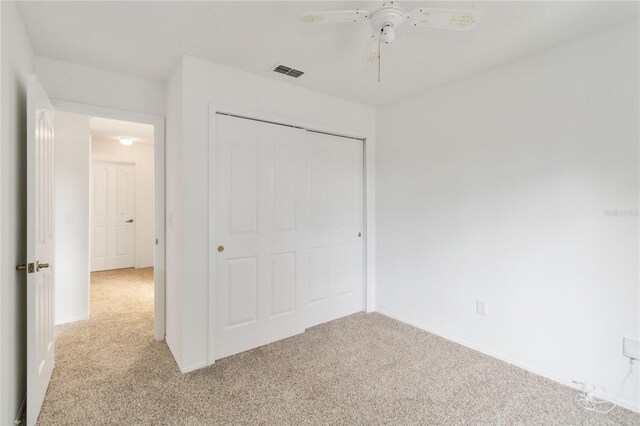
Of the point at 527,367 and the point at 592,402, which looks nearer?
the point at 592,402

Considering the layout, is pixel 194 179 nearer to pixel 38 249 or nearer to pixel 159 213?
pixel 159 213

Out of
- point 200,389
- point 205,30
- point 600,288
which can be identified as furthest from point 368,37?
point 200,389

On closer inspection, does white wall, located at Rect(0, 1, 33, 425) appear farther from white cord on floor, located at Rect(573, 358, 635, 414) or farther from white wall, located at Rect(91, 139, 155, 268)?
white wall, located at Rect(91, 139, 155, 268)

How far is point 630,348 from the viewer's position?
193 cm

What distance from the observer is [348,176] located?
11.4 feet

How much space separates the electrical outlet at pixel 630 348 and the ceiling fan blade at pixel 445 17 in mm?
2129

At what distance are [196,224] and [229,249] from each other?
13.9 inches

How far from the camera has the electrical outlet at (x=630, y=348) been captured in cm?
190

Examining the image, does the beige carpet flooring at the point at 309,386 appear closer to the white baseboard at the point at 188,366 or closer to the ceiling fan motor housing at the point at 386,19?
the white baseboard at the point at 188,366

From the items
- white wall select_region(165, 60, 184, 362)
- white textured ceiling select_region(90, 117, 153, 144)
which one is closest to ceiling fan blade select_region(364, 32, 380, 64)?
white wall select_region(165, 60, 184, 362)

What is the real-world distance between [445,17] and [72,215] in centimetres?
395

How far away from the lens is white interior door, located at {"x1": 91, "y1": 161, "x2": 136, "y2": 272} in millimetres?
5781

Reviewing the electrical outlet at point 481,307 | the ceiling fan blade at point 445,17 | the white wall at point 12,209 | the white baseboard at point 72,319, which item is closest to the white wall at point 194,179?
the white wall at point 12,209

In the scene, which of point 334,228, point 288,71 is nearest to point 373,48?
point 288,71
